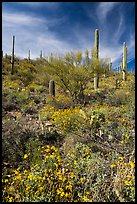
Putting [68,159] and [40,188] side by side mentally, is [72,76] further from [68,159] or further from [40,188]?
[40,188]

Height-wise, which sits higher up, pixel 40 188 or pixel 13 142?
pixel 13 142

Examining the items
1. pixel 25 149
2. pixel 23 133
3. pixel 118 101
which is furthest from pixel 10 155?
pixel 118 101

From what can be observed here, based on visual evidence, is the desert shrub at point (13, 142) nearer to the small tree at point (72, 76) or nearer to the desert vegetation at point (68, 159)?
the desert vegetation at point (68, 159)

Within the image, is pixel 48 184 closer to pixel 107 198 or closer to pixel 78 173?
pixel 78 173

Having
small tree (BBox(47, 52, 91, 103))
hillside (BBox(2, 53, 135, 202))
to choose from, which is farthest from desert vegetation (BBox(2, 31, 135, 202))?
small tree (BBox(47, 52, 91, 103))

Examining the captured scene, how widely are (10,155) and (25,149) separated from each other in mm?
426

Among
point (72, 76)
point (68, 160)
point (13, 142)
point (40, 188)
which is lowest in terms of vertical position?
point (40, 188)

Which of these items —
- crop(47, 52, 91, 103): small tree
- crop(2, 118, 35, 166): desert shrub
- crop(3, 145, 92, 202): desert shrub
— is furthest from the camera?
crop(47, 52, 91, 103): small tree

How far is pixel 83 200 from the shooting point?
10.2 ft

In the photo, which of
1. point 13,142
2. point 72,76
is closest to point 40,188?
point 13,142

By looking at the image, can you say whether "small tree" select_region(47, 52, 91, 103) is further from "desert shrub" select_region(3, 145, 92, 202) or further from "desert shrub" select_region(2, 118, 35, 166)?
"desert shrub" select_region(3, 145, 92, 202)

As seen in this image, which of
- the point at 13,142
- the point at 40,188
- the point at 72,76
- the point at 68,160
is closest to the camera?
the point at 40,188

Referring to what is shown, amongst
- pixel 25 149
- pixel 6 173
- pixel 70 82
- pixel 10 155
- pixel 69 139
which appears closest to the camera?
pixel 6 173

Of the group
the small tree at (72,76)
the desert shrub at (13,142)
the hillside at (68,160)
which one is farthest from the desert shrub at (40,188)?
the small tree at (72,76)
